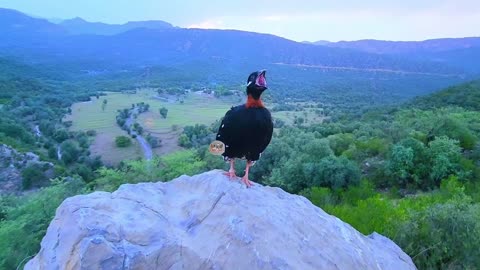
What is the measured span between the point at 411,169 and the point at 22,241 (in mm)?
16794

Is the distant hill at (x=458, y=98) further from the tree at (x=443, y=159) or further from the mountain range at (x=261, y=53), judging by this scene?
the mountain range at (x=261, y=53)


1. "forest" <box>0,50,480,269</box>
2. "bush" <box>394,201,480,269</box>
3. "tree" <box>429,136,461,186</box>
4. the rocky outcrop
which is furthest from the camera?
the rocky outcrop

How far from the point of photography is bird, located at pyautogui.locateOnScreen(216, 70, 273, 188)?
6.05 metres

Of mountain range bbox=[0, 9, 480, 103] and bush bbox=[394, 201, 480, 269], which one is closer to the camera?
bush bbox=[394, 201, 480, 269]

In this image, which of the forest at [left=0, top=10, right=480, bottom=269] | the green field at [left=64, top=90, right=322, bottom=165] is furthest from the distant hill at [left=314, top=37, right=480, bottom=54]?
the green field at [left=64, top=90, right=322, bottom=165]

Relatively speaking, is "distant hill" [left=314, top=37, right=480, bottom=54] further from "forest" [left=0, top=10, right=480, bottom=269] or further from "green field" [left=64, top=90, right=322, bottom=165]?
"green field" [left=64, top=90, right=322, bottom=165]

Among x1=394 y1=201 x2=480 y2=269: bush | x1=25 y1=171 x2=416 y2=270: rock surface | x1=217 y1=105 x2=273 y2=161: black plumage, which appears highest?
x1=217 y1=105 x2=273 y2=161: black plumage

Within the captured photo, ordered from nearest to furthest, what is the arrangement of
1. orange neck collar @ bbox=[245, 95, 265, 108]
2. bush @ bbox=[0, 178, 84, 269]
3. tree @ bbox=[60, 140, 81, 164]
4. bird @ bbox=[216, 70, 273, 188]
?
bird @ bbox=[216, 70, 273, 188], orange neck collar @ bbox=[245, 95, 265, 108], bush @ bbox=[0, 178, 84, 269], tree @ bbox=[60, 140, 81, 164]

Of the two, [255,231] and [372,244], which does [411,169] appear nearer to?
[372,244]

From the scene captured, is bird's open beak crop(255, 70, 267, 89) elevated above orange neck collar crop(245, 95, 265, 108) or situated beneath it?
elevated above

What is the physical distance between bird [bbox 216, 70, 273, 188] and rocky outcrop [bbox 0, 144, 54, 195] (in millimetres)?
27443

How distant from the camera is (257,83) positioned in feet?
19.5

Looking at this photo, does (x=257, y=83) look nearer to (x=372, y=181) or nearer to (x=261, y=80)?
(x=261, y=80)

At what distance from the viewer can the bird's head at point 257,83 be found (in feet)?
19.4
